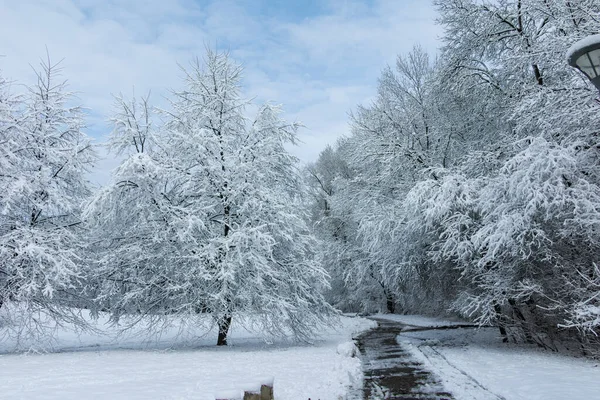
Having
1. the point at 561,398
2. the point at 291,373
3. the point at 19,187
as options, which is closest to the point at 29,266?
the point at 19,187

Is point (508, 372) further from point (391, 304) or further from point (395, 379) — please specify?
point (391, 304)

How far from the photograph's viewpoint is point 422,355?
10.6 m

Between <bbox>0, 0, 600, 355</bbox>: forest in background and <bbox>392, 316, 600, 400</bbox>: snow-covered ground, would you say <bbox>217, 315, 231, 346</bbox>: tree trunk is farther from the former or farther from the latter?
<bbox>392, 316, 600, 400</bbox>: snow-covered ground

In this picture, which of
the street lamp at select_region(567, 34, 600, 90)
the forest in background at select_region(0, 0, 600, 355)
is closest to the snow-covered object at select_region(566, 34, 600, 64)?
the street lamp at select_region(567, 34, 600, 90)

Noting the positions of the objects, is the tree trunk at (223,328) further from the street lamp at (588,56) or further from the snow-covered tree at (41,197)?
the street lamp at (588,56)

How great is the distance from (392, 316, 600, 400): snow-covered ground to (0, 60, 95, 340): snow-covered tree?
373 inches

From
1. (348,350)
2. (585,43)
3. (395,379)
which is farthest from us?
(348,350)

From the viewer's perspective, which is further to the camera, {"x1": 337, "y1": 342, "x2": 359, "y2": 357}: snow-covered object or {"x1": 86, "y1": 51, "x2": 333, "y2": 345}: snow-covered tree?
{"x1": 86, "y1": 51, "x2": 333, "y2": 345}: snow-covered tree

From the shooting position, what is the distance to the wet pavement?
262 inches

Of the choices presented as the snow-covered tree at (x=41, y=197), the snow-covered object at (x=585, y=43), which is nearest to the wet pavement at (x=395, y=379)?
the snow-covered object at (x=585, y=43)

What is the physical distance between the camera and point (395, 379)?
7.90m

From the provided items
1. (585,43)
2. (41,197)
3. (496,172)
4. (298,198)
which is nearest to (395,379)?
Result: (496,172)

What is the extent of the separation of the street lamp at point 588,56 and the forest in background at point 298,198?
5.53m

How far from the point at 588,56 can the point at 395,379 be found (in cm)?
652
